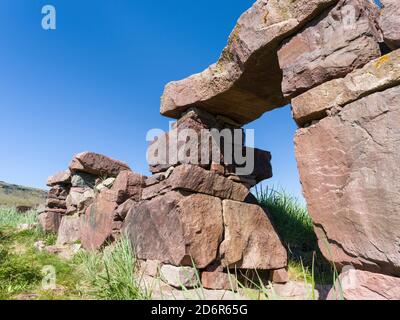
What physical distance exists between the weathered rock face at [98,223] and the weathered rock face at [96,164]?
0.88 m

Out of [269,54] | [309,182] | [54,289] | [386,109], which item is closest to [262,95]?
[269,54]

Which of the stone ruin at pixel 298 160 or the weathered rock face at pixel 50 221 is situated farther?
the weathered rock face at pixel 50 221

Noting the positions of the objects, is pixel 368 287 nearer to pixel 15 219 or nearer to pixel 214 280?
pixel 214 280

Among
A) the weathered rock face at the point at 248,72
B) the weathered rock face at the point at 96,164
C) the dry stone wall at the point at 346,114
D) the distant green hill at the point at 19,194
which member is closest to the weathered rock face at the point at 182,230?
the weathered rock face at the point at 248,72

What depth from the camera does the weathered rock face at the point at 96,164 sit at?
231 inches

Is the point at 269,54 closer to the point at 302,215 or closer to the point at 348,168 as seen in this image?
the point at 348,168

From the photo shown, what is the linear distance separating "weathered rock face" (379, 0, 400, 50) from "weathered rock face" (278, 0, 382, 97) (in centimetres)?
13

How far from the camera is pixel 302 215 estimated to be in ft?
16.1

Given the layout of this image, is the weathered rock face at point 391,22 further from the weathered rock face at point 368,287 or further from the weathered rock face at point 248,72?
the weathered rock face at point 368,287

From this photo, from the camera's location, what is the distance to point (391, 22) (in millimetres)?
1846

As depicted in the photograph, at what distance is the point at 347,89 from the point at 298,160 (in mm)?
547

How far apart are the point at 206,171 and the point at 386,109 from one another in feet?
6.65

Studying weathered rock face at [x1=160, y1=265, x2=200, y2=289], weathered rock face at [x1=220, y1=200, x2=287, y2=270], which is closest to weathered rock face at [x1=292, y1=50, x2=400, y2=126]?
weathered rock face at [x1=220, y1=200, x2=287, y2=270]

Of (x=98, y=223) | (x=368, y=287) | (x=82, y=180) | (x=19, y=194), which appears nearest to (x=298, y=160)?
(x=368, y=287)
